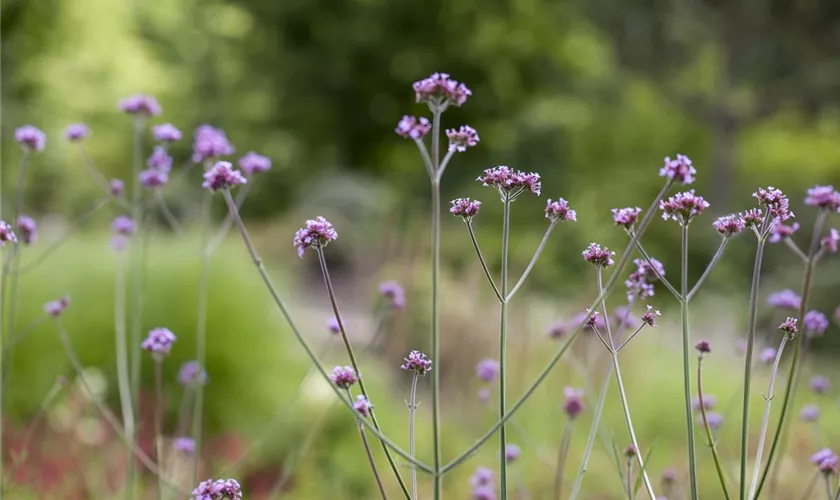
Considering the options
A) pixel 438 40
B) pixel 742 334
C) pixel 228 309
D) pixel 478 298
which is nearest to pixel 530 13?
pixel 438 40

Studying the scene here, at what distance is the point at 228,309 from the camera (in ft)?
14.5

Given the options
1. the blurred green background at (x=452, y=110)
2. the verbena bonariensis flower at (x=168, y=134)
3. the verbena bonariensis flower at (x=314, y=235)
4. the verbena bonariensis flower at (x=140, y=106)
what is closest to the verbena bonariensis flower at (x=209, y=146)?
the verbena bonariensis flower at (x=168, y=134)

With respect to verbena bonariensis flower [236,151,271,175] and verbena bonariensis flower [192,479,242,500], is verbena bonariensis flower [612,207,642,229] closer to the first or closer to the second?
verbena bonariensis flower [192,479,242,500]

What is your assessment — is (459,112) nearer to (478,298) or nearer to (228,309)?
(478,298)

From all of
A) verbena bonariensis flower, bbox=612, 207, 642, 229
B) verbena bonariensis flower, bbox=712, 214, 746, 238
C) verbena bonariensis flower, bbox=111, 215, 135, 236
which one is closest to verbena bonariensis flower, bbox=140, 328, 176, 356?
verbena bonariensis flower, bbox=111, 215, 135, 236

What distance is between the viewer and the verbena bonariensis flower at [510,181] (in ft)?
3.67

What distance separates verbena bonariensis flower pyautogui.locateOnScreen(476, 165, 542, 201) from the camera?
1118 millimetres

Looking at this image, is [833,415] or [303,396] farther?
[833,415]

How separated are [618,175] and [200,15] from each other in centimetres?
949

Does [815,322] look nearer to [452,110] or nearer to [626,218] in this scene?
[626,218]

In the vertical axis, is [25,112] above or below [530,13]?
below

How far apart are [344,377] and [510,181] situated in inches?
14.3

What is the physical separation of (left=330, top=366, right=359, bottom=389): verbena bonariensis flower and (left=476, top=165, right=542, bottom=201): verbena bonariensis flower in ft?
1.09

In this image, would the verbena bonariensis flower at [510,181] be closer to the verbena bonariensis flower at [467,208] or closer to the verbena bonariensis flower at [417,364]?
the verbena bonariensis flower at [467,208]
